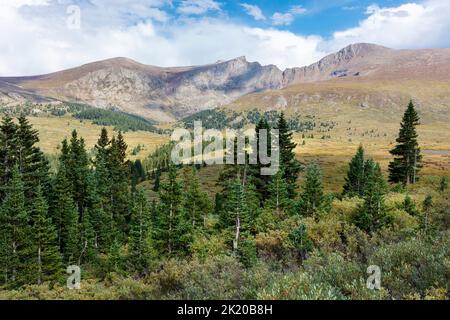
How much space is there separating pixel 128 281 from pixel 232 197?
62.2 feet

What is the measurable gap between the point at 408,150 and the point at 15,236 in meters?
71.8

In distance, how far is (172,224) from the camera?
4422 cm

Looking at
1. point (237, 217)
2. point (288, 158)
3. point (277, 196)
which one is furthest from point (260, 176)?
point (237, 217)

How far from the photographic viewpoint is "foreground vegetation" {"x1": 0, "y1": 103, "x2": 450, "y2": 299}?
44.9 feet

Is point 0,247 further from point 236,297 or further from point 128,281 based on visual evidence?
point 236,297

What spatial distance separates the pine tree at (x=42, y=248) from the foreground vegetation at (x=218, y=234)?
0.15 metres

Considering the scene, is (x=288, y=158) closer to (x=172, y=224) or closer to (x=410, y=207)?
(x=410, y=207)

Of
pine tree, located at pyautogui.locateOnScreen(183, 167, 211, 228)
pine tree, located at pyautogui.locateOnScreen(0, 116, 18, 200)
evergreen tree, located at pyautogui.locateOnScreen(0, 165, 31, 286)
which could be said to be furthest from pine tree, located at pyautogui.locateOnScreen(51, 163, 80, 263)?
pine tree, located at pyautogui.locateOnScreen(183, 167, 211, 228)

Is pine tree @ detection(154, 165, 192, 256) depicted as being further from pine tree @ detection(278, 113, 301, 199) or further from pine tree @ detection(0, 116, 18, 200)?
pine tree @ detection(0, 116, 18, 200)

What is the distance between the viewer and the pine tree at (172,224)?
141 ft
